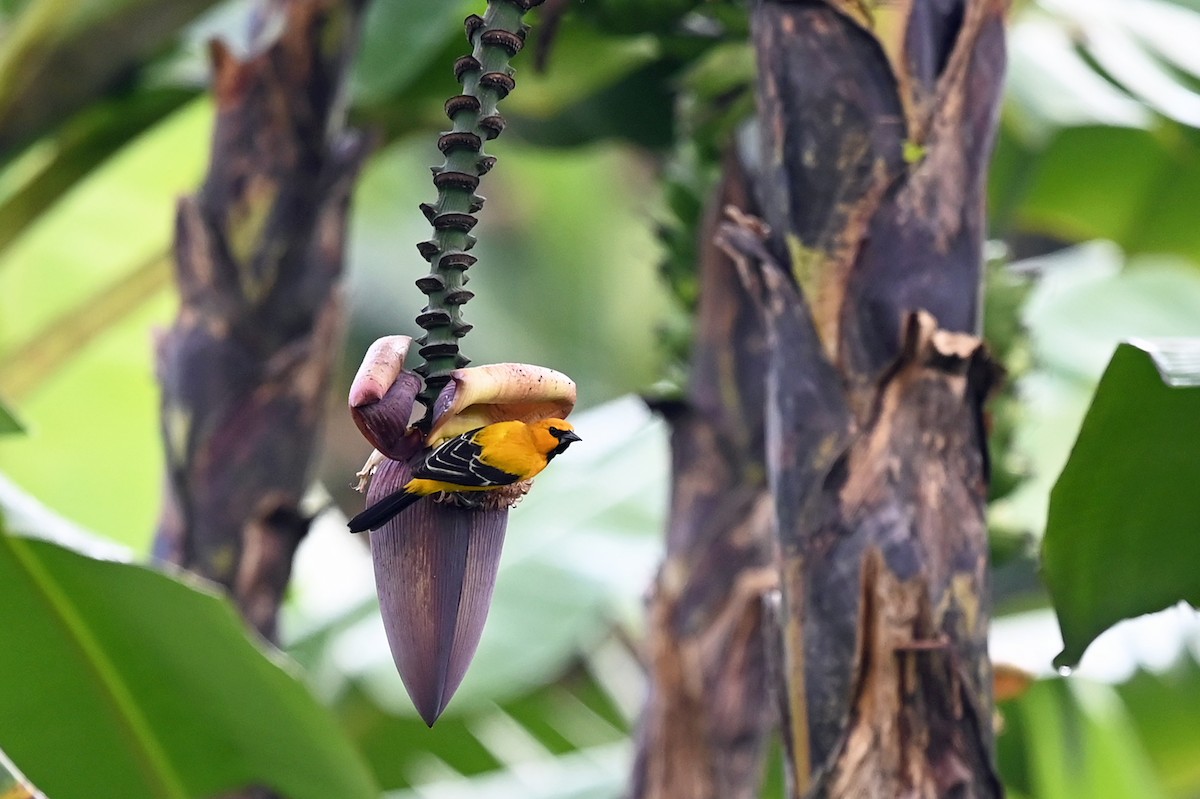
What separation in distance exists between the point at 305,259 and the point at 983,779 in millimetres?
930

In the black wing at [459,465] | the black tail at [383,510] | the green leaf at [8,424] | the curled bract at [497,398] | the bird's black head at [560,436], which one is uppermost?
the green leaf at [8,424]

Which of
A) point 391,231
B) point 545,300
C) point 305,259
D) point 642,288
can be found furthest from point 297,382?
point 642,288

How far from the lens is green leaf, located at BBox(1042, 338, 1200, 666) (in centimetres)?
78

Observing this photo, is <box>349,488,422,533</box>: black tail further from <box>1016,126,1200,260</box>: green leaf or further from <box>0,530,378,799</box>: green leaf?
<box>1016,126,1200,260</box>: green leaf

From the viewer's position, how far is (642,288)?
407cm

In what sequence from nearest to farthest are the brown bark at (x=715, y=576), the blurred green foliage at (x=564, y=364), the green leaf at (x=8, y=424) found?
1. the green leaf at (x=8, y=424)
2. the brown bark at (x=715, y=576)
3. the blurred green foliage at (x=564, y=364)

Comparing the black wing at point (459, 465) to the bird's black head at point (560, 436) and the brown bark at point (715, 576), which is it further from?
the brown bark at point (715, 576)

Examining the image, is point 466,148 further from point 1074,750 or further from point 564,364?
point 564,364

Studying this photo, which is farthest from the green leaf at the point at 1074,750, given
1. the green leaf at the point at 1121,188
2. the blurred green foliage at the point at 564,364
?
the green leaf at the point at 1121,188

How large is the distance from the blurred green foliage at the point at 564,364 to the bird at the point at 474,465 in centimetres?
46

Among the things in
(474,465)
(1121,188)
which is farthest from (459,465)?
(1121,188)

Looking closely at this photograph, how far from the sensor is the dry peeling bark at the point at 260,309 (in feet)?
4.51

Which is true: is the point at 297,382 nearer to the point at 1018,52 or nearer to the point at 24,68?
the point at 24,68

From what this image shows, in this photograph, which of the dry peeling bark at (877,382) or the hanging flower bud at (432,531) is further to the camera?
the dry peeling bark at (877,382)
